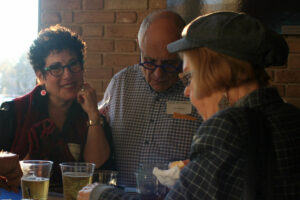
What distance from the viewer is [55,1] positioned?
312cm

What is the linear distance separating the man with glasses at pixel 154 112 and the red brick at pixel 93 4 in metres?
0.90

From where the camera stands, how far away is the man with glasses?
2.16m

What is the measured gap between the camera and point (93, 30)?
3.09 m

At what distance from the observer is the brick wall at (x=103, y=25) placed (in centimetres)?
305

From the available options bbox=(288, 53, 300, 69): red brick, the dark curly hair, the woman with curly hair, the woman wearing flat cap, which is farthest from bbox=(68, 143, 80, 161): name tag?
bbox=(288, 53, 300, 69): red brick

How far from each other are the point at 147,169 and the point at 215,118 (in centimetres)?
37

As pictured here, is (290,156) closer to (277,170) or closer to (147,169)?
(277,170)

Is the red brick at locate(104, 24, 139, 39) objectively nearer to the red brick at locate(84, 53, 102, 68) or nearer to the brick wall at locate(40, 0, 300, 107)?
the brick wall at locate(40, 0, 300, 107)

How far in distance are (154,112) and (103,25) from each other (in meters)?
1.09

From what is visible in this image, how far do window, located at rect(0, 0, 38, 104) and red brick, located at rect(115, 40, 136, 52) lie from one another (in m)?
0.72

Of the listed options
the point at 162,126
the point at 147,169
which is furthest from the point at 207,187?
the point at 162,126

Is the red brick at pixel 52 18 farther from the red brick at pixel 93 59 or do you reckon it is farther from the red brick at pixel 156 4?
the red brick at pixel 156 4

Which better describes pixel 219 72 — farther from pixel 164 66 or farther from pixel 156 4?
pixel 156 4

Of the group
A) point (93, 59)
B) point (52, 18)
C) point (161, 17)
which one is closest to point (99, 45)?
point (93, 59)
